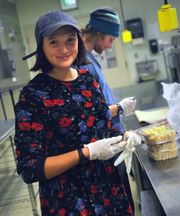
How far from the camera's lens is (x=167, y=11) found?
178cm

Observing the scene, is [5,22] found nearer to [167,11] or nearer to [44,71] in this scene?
[167,11]

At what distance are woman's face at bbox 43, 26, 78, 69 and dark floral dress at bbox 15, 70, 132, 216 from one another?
7 cm

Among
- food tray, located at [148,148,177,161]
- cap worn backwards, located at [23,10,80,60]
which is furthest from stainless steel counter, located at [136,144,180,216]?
cap worn backwards, located at [23,10,80,60]

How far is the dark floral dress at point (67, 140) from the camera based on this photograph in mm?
994

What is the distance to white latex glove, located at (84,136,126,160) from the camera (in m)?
1.05

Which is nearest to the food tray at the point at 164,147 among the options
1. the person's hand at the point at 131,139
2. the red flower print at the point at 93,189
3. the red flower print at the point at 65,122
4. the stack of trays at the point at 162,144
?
the stack of trays at the point at 162,144

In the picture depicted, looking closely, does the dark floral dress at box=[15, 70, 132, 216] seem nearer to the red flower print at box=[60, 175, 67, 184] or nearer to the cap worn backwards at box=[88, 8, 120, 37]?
the red flower print at box=[60, 175, 67, 184]

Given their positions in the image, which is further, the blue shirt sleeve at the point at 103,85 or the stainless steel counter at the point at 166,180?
the blue shirt sleeve at the point at 103,85

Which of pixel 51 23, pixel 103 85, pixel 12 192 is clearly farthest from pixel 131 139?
pixel 12 192

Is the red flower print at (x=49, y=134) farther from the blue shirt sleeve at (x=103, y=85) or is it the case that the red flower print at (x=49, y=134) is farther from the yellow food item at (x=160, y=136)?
the blue shirt sleeve at (x=103, y=85)

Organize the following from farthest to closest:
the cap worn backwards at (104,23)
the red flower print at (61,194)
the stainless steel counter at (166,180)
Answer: the cap worn backwards at (104,23) → the red flower print at (61,194) → the stainless steel counter at (166,180)

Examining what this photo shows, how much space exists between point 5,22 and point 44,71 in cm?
348

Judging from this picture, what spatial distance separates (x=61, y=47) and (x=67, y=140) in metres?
0.31

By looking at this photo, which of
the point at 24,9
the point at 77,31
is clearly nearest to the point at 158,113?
the point at 77,31
